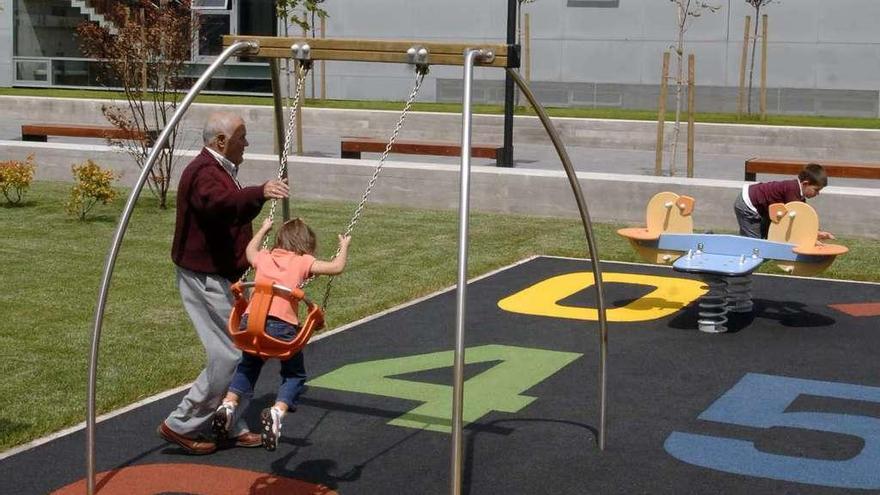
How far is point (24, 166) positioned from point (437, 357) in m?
10.1

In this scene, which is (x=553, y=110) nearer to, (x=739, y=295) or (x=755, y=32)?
(x=755, y=32)

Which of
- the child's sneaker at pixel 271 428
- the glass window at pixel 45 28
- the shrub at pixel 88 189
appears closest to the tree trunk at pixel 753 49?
the shrub at pixel 88 189

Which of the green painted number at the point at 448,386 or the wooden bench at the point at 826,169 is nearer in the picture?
the green painted number at the point at 448,386

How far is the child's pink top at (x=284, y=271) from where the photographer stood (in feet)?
21.8

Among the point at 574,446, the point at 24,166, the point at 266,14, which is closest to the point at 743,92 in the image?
the point at 266,14

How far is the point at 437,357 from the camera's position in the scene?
9875 mm

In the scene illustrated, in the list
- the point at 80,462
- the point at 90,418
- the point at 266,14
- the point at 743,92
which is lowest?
the point at 80,462

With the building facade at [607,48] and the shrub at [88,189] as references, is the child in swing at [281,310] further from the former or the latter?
the building facade at [607,48]

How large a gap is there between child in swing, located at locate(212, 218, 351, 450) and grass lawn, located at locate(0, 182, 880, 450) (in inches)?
55.8

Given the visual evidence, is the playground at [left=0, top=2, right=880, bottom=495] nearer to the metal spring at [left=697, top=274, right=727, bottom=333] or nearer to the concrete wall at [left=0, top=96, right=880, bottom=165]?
the metal spring at [left=697, top=274, right=727, bottom=333]

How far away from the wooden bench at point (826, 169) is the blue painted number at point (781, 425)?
33.3 ft

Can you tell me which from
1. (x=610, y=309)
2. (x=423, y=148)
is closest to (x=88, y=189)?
(x=423, y=148)

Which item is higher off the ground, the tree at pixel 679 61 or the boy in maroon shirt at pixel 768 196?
the tree at pixel 679 61

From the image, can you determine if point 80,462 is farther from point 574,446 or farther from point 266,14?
point 266,14
